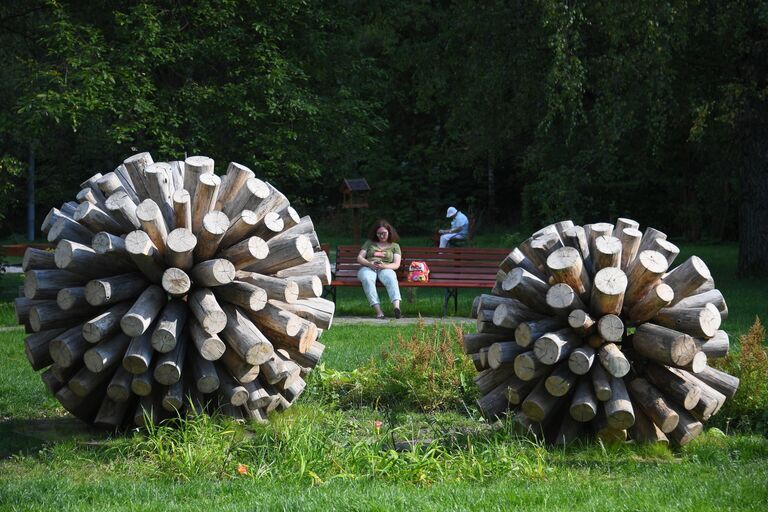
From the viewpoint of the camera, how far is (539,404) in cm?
655

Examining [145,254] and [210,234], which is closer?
[145,254]

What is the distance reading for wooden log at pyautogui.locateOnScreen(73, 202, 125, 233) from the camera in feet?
23.6

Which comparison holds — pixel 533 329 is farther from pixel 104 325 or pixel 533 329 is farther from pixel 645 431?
pixel 104 325

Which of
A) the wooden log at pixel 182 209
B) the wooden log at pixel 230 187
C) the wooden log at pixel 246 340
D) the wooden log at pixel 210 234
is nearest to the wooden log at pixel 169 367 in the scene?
the wooden log at pixel 246 340

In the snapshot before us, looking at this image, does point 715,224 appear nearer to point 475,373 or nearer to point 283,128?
point 283,128

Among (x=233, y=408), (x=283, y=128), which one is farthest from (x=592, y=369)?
(x=283, y=128)

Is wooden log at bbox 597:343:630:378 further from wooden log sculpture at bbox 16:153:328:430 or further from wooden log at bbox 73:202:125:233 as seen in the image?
wooden log at bbox 73:202:125:233

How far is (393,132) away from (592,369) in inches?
1383

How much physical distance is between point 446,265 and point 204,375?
25.3ft

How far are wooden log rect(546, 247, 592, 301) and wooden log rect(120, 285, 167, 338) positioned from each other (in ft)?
8.61

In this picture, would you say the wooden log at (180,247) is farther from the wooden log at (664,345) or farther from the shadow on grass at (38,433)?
the wooden log at (664,345)

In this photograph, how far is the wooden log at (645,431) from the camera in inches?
259

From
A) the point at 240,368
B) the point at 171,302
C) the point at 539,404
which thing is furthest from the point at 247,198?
the point at 539,404

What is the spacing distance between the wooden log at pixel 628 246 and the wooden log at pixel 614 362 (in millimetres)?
657
